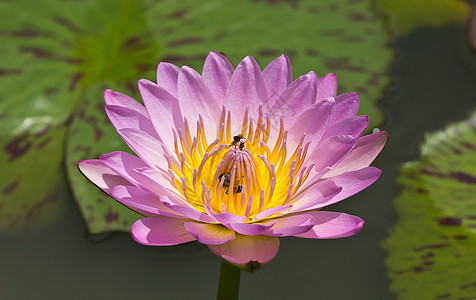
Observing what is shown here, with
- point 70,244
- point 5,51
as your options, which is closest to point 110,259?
point 70,244

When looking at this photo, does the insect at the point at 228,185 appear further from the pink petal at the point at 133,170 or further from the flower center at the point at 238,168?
the pink petal at the point at 133,170

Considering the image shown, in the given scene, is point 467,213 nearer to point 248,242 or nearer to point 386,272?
point 386,272

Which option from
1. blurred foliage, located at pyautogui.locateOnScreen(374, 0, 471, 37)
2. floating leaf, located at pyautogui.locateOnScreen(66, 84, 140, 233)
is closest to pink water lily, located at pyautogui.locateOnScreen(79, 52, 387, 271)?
floating leaf, located at pyautogui.locateOnScreen(66, 84, 140, 233)

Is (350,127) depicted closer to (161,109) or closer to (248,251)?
(248,251)

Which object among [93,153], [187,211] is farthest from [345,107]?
[93,153]

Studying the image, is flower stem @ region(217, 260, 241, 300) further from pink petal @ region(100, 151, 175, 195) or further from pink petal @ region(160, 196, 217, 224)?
pink petal @ region(100, 151, 175, 195)

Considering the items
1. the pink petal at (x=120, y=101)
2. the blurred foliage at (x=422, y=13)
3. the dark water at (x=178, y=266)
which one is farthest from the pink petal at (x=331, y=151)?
the blurred foliage at (x=422, y=13)
